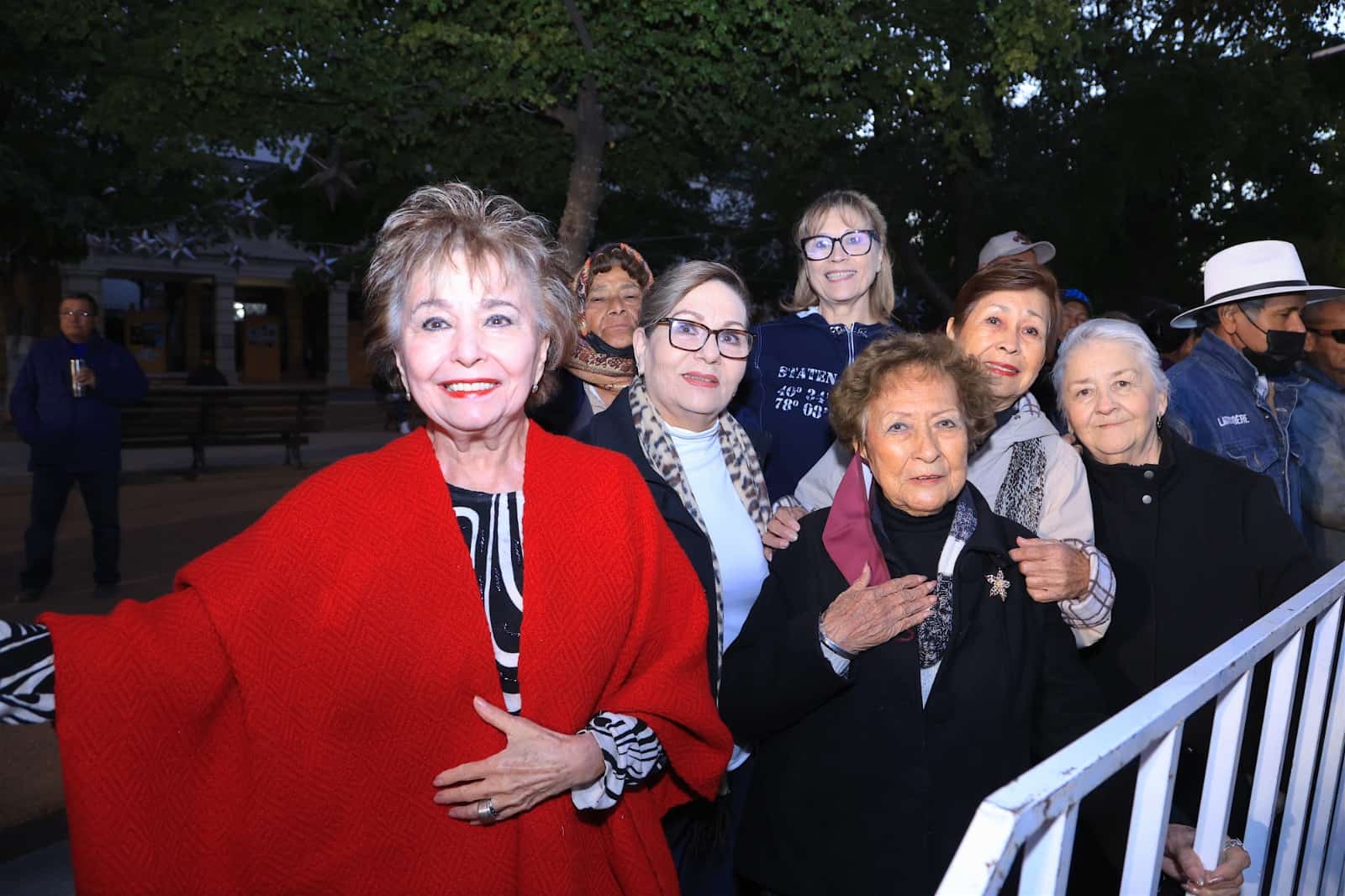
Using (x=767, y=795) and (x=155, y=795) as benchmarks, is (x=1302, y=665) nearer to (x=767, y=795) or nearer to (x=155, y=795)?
(x=767, y=795)

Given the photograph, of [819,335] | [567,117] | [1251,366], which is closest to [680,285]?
[819,335]

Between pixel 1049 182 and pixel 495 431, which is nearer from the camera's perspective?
pixel 495 431

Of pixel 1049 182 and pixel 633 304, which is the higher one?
pixel 1049 182

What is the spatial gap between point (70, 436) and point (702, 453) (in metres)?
6.07

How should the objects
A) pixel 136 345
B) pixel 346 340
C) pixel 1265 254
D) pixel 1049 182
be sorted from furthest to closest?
pixel 346 340 < pixel 136 345 < pixel 1049 182 < pixel 1265 254

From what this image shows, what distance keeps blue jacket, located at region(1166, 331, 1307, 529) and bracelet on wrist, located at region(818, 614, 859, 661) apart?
1.86 metres

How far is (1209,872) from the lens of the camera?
6.32 ft

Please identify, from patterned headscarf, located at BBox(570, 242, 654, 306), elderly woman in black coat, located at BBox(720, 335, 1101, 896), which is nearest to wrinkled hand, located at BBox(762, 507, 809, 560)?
elderly woman in black coat, located at BBox(720, 335, 1101, 896)

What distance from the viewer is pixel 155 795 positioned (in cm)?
188

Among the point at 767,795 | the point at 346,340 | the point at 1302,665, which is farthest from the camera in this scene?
the point at 346,340

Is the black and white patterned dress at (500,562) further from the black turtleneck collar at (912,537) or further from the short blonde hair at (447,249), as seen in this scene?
the black turtleneck collar at (912,537)

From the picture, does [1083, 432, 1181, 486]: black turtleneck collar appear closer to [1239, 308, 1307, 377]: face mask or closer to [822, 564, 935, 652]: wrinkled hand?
[822, 564, 935, 652]: wrinkled hand

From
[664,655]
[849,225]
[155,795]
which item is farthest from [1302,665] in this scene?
[155,795]

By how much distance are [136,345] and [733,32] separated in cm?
3414
